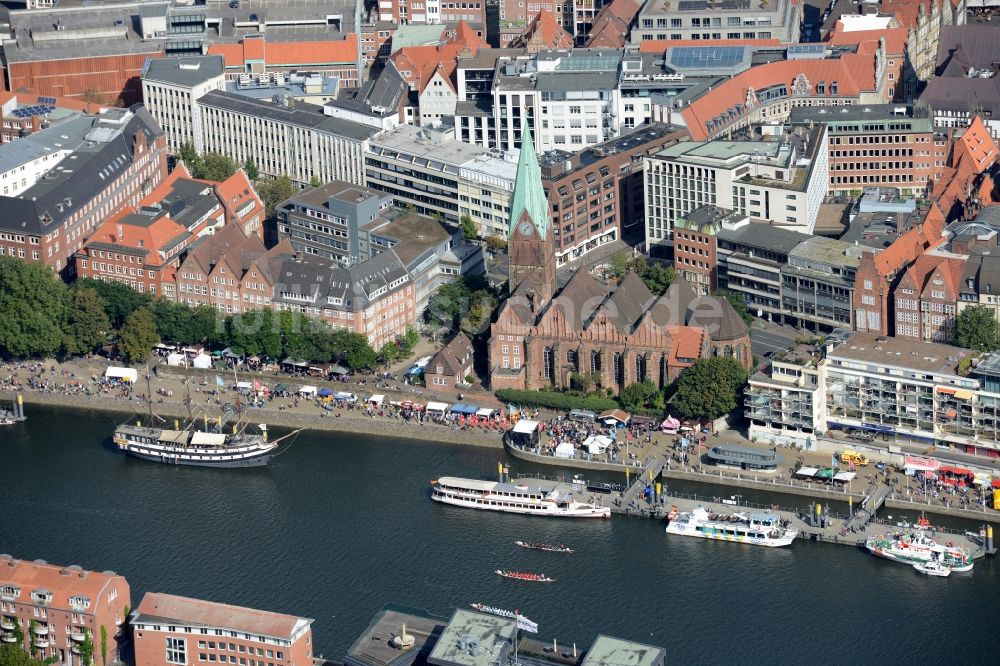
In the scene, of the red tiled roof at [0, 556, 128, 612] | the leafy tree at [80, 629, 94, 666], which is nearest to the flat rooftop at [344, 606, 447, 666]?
the leafy tree at [80, 629, 94, 666]

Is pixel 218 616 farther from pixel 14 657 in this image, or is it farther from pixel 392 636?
pixel 14 657

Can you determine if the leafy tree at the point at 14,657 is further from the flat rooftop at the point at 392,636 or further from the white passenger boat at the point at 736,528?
the white passenger boat at the point at 736,528

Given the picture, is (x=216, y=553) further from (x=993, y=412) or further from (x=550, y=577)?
(x=993, y=412)

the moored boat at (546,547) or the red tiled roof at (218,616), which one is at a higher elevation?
the red tiled roof at (218,616)

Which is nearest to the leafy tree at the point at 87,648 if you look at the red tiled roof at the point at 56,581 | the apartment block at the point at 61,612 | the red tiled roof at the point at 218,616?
the apartment block at the point at 61,612

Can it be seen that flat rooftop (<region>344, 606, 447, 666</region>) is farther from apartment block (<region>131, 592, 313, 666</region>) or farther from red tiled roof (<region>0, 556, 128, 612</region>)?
red tiled roof (<region>0, 556, 128, 612</region>)

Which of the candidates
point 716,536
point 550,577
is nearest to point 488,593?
point 550,577
